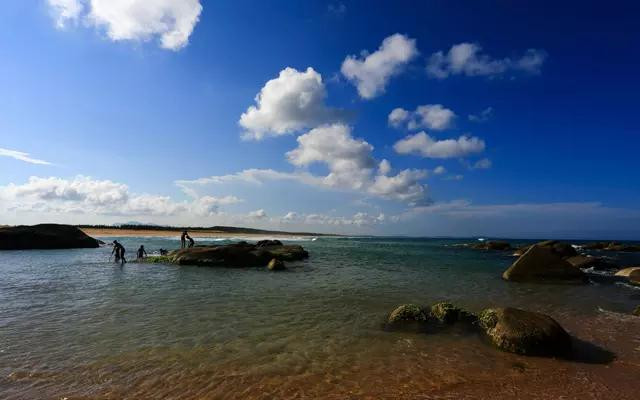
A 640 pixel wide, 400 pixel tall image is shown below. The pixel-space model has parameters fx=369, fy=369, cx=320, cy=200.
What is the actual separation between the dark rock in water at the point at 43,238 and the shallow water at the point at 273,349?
38.6 meters

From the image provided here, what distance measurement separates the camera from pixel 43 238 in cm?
5181

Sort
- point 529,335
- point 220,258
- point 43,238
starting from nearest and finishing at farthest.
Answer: point 529,335, point 220,258, point 43,238

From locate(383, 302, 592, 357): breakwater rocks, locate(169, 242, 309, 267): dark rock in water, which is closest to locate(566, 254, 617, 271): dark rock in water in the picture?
locate(383, 302, 592, 357): breakwater rocks

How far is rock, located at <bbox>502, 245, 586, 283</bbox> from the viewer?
2420cm

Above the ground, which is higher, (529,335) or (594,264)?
(529,335)

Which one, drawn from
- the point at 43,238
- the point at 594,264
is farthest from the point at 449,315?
the point at 43,238

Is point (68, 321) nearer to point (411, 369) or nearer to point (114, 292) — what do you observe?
point (114, 292)

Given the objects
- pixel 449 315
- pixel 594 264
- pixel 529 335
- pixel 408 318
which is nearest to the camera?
pixel 529 335

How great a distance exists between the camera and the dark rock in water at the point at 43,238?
160 ft

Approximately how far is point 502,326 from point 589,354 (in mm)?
2208

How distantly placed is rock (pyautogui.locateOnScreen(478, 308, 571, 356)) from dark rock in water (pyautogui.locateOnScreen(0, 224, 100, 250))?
194ft

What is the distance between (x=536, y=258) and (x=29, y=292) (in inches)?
1166

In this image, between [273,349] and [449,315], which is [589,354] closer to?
[449,315]

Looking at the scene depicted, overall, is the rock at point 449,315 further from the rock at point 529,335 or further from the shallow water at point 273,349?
the rock at point 529,335
